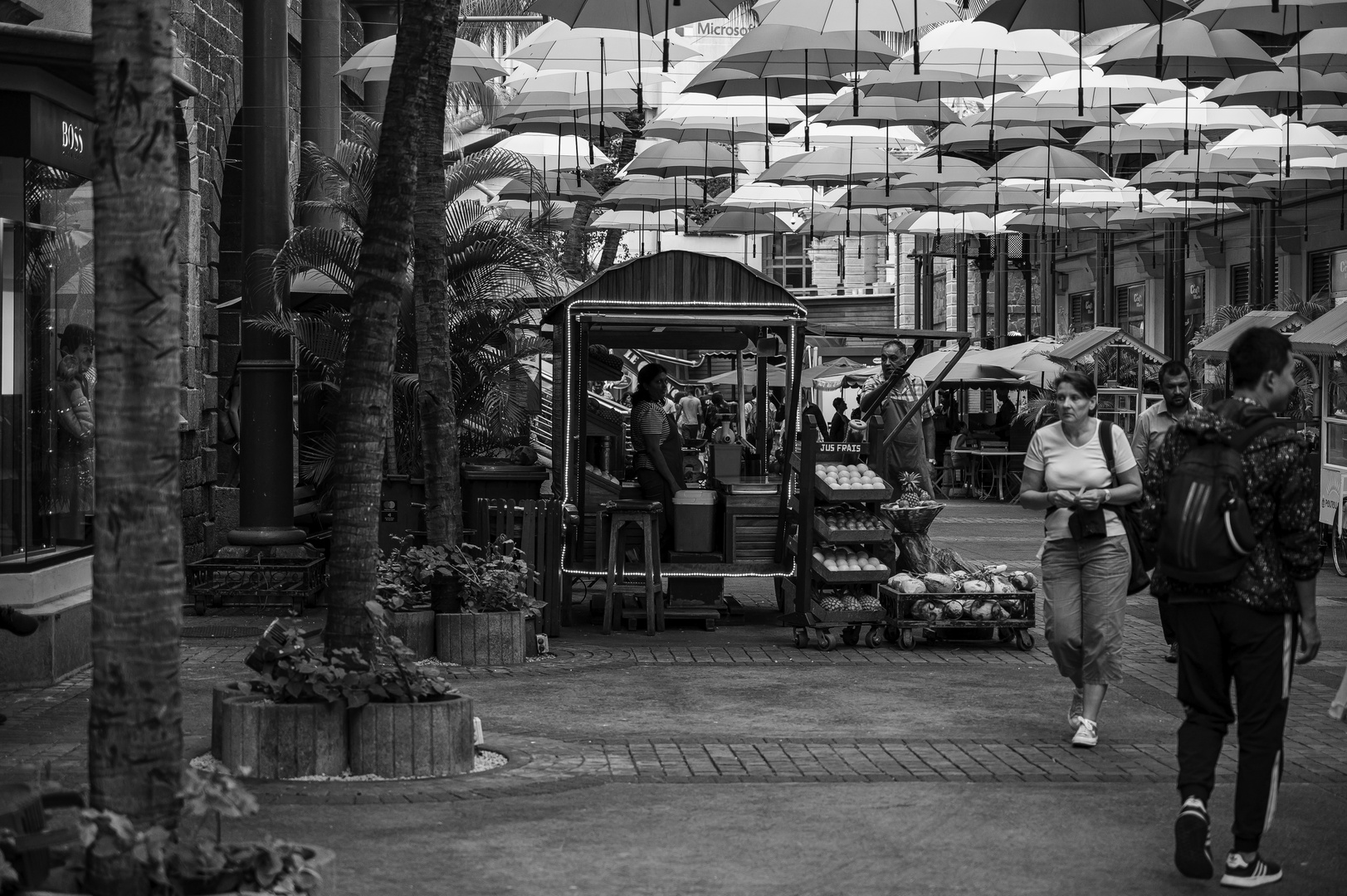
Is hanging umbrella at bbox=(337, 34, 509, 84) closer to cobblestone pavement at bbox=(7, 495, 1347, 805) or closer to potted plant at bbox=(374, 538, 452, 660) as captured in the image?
potted plant at bbox=(374, 538, 452, 660)

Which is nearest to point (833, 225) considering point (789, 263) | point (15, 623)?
point (15, 623)

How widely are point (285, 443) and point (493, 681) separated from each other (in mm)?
4257

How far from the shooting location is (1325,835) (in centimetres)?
667

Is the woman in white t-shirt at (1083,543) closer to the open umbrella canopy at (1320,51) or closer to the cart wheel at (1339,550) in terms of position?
the open umbrella canopy at (1320,51)

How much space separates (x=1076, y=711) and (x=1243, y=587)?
290 centimetres

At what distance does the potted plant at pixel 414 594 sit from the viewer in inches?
432

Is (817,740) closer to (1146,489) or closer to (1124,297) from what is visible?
(1146,489)

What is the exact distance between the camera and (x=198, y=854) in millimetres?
4258

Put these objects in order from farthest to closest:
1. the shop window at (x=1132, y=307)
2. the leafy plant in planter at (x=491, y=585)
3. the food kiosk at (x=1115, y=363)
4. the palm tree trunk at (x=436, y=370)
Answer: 1. the shop window at (x=1132, y=307)
2. the food kiosk at (x=1115, y=363)
3. the palm tree trunk at (x=436, y=370)
4. the leafy plant in planter at (x=491, y=585)

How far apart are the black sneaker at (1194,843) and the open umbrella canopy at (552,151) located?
60.1ft

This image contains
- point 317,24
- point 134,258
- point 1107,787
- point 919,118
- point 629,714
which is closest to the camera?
point 134,258

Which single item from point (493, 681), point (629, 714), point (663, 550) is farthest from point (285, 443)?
point (629, 714)

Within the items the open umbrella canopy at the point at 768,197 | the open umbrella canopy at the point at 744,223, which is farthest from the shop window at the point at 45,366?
the open umbrella canopy at the point at 744,223

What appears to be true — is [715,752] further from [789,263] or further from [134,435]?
[789,263]
